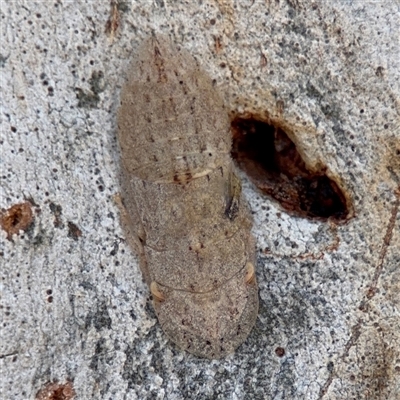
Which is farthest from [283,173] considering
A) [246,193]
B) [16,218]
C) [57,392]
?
[57,392]

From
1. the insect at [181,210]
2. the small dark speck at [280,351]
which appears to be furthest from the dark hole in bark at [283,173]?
the small dark speck at [280,351]

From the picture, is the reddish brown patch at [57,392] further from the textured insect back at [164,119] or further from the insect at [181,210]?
the textured insect back at [164,119]

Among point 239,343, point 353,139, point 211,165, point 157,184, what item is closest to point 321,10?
point 353,139

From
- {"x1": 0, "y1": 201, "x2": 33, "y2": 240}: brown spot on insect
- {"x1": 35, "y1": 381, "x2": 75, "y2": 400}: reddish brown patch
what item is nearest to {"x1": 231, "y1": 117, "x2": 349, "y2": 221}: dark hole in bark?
{"x1": 0, "y1": 201, "x2": 33, "y2": 240}: brown spot on insect

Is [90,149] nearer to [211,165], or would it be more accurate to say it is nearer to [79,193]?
[79,193]

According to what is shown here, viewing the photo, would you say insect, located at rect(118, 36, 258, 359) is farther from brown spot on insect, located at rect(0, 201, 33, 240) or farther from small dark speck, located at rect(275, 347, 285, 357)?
brown spot on insect, located at rect(0, 201, 33, 240)
